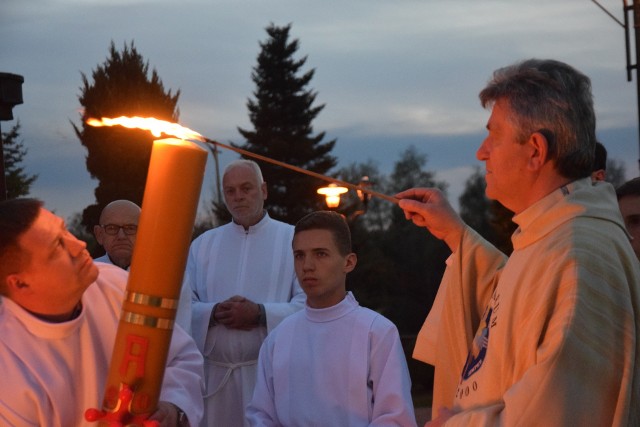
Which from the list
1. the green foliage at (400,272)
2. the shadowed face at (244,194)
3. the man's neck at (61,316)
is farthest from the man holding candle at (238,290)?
the green foliage at (400,272)

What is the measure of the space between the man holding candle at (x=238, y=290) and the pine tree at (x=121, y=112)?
14.1 metres

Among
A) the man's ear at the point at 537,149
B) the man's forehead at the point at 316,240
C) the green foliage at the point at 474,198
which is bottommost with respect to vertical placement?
the man's forehead at the point at 316,240

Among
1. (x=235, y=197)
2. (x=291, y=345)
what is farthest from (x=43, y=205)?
(x=235, y=197)

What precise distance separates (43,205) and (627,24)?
40.5 ft

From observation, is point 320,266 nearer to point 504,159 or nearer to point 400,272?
point 504,159

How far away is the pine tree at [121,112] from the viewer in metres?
22.1

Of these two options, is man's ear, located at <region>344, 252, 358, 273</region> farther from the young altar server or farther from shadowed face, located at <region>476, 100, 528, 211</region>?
shadowed face, located at <region>476, 100, 528, 211</region>

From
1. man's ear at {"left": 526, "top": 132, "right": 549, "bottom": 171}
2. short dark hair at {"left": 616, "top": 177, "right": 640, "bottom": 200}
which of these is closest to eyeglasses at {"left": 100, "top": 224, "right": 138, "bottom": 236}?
short dark hair at {"left": 616, "top": 177, "right": 640, "bottom": 200}

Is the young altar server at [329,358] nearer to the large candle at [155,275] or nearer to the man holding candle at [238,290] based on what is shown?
the man holding candle at [238,290]

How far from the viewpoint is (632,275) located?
2.90 meters

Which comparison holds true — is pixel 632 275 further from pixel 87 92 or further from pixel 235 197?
pixel 87 92

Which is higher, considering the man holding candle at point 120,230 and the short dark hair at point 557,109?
the short dark hair at point 557,109

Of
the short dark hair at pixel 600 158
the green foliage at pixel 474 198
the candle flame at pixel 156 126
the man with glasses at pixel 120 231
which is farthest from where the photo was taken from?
the green foliage at pixel 474 198

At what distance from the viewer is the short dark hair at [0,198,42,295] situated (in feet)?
11.1
